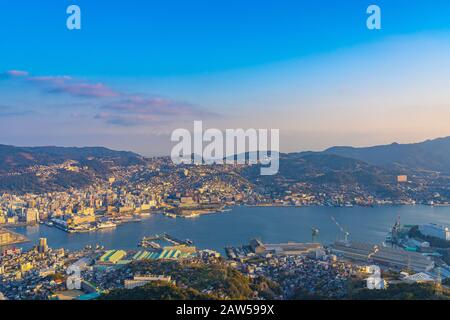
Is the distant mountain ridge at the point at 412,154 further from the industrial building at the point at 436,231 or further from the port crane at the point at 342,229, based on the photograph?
the industrial building at the point at 436,231

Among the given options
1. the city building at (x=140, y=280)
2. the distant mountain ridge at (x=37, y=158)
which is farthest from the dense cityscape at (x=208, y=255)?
the distant mountain ridge at (x=37, y=158)

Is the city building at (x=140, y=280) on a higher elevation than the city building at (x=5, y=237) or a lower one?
higher

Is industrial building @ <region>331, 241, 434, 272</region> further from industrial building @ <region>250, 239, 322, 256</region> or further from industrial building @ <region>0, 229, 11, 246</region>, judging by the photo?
industrial building @ <region>0, 229, 11, 246</region>

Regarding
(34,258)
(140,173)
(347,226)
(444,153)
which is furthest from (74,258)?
(444,153)

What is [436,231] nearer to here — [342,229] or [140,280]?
[342,229]

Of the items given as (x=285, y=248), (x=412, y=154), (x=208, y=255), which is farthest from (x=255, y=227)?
(x=412, y=154)
